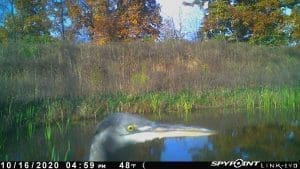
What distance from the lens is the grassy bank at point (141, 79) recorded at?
36.6 ft

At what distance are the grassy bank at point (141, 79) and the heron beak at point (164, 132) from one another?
210 inches

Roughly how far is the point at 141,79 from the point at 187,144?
23.5 ft

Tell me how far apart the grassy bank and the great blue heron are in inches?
206

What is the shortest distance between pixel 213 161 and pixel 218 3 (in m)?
18.8

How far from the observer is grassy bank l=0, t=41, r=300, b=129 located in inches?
439

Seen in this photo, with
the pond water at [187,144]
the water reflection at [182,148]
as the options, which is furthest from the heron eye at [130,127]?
the water reflection at [182,148]

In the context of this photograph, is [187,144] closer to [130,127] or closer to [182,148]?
[182,148]

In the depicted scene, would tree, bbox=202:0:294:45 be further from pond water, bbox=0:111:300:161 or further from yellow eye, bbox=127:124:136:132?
yellow eye, bbox=127:124:136:132

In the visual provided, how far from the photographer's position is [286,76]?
51.3 feet

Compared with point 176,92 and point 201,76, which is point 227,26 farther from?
point 176,92

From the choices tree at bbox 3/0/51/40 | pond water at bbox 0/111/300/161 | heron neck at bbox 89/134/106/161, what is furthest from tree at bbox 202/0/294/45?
heron neck at bbox 89/134/106/161

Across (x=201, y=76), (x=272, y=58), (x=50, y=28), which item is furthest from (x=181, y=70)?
(x=50, y=28)

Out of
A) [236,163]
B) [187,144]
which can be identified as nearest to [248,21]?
[187,144]

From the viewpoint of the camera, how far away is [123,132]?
12.4 feet
